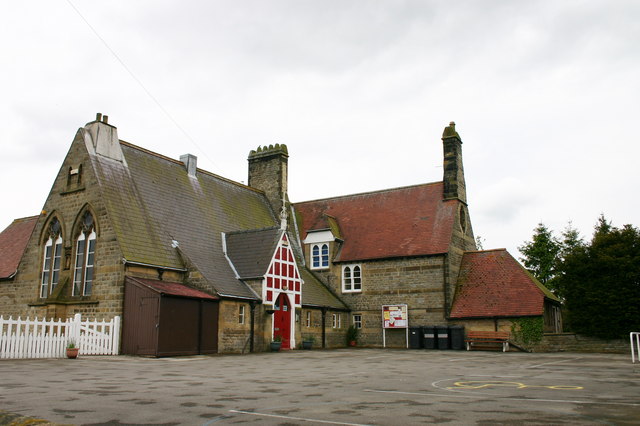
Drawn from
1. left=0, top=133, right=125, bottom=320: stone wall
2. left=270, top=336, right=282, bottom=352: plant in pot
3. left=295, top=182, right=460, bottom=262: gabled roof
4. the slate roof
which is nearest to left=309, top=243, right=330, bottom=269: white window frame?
left=295, top=182, right=460, bottom=262: gabled roof

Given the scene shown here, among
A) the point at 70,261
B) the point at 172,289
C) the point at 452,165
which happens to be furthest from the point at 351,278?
the point at 70,261

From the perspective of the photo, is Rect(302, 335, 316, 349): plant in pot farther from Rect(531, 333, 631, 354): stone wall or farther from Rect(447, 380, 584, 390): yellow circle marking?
Rect(447, 380, 584, 390): yellow circle marking

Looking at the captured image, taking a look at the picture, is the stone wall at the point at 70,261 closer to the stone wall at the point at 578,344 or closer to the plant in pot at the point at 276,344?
the plant in pot at the point at 276,344

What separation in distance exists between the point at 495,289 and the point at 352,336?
908cm

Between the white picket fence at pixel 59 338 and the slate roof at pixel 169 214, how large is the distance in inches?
126

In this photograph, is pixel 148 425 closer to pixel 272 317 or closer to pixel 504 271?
pixel 272 317

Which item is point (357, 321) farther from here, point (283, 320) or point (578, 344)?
point (578, 344)

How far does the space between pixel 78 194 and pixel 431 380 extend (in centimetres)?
1950

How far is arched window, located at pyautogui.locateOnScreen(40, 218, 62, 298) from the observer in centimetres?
2677

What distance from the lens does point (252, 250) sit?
29281 millimetres

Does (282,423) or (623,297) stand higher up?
(623,297)

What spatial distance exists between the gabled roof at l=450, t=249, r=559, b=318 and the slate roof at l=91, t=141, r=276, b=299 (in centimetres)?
1289

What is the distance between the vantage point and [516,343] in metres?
30.2

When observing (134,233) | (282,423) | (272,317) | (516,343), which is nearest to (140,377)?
(282,423)
